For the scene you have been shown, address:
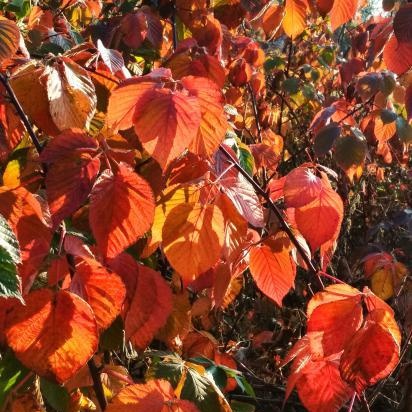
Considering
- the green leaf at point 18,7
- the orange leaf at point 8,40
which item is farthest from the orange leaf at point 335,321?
the green leaf at point 18,7

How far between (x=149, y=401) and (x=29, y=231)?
0.27 meters

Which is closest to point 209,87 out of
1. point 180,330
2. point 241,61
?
point 180,330

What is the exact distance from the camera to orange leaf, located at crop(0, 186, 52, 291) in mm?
762

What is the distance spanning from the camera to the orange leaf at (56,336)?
2.40ft

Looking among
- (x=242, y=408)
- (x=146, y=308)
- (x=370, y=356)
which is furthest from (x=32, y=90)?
(x=242, y=408)

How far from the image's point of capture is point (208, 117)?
2.71ft

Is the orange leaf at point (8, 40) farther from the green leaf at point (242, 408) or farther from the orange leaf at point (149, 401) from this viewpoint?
the green leaf at point (242, 408)

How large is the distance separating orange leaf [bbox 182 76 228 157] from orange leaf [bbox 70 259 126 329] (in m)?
0.20

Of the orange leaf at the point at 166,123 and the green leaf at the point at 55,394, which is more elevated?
the orange leaf at the point at 166,123

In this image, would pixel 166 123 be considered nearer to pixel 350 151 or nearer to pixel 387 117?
pixel 350 151

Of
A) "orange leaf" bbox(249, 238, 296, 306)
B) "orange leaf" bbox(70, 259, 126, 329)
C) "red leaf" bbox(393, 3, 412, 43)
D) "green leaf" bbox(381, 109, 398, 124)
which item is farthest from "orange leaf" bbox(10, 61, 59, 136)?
"green leaf" bbox(381, 109, 398, 124)

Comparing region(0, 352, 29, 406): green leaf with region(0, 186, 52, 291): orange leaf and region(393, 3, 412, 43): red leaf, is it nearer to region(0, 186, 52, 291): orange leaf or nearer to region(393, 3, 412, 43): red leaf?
region(0, 186, 52, 291): orange leaf

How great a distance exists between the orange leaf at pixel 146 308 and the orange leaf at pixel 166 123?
8.9 inches

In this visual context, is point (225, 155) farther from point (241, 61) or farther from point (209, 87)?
point (241, 61)
